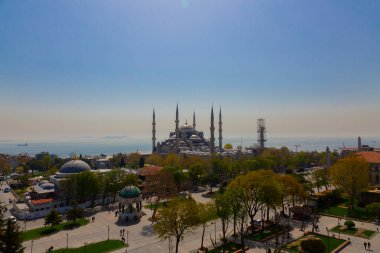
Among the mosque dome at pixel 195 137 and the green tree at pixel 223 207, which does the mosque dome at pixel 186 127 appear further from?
the green tree at pixel 223 207

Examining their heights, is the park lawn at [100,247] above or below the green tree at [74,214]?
below

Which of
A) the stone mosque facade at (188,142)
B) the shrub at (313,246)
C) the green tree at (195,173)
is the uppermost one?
the stone mosque facade at (188,142)

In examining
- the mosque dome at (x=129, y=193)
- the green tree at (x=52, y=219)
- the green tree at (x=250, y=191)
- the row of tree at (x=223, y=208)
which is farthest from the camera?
the mosque dome at (x=129, y=193)

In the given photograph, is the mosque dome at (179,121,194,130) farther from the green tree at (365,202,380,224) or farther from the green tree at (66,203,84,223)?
the green tree at (365,202,380,224)

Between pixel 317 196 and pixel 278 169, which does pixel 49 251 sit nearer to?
pixel 317 196

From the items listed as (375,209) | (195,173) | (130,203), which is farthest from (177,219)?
(195,173)

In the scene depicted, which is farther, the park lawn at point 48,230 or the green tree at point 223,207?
the park lawn at point 48,230

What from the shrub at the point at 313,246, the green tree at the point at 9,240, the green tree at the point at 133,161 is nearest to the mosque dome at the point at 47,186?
the green tree at the point at 9,240

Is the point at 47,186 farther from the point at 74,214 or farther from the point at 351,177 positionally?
the point at 351,177
